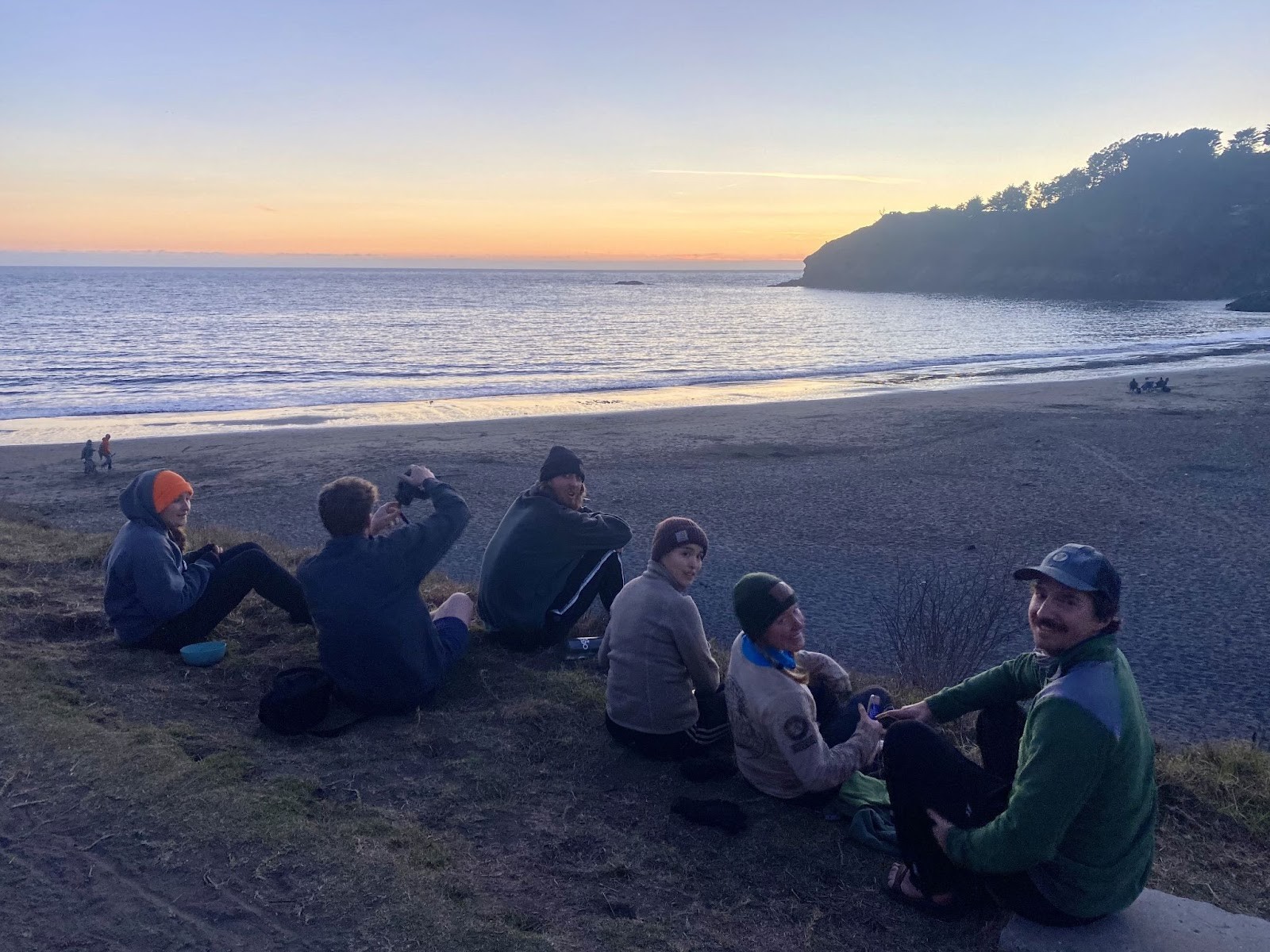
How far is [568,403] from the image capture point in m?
23.5

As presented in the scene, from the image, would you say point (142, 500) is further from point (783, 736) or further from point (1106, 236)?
point (1106, 236)

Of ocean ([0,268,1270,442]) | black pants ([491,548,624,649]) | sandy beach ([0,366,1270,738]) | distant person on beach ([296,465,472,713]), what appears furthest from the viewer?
ocean ([0,268,1270,442])

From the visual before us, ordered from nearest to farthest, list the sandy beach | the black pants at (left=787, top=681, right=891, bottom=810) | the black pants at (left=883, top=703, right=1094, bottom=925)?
the black pants at (left=883, top=703, right=1094, bottom=925), the black pants at (left=787, top=681, right=891, bottom=810), the sandy beach

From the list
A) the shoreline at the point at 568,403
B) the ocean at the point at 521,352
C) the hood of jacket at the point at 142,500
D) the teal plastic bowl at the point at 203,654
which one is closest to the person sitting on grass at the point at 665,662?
the teal plastic bowl at the point at 203,654

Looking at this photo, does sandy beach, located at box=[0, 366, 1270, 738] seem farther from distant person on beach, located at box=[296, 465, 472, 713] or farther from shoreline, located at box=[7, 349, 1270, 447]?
distant person on beach, located at box=[296, 465, 472, 713]

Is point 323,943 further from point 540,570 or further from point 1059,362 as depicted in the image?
point 1059,362

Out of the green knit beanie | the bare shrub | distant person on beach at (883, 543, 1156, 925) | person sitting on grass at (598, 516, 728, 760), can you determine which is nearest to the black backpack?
person sitting on grass at (598, 516, 728, 760)

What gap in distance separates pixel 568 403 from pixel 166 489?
728 inches

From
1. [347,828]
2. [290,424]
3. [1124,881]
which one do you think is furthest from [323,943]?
[290,424]

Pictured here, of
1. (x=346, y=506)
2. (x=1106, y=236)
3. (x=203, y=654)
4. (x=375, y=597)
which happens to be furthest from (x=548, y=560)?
(x=1106, y=236)

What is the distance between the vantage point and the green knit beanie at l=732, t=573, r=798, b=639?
11.5 feet

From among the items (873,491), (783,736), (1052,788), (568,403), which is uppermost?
(1052,788)

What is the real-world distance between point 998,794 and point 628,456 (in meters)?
11.4

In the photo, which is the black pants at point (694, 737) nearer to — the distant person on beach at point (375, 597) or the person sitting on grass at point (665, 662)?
the person sitting on grass at point (665, 662)
